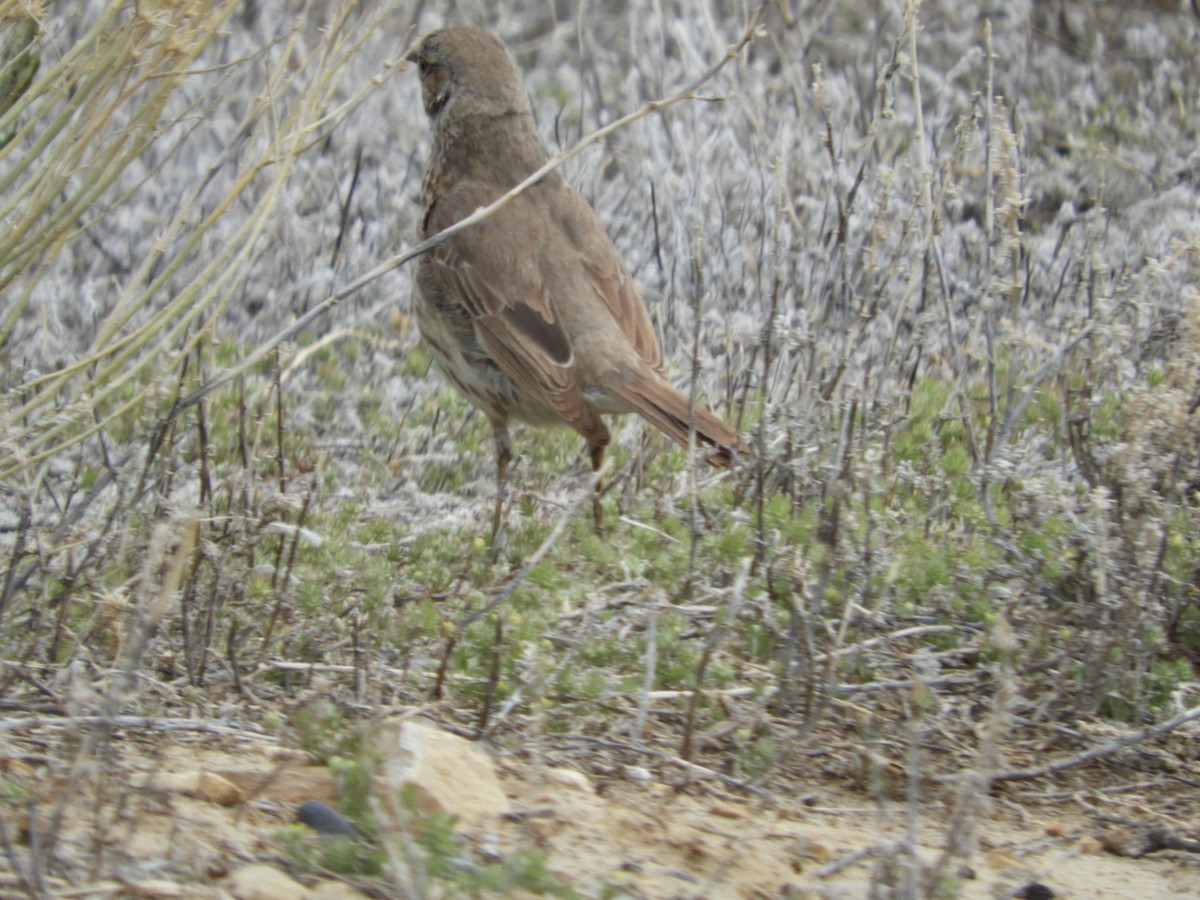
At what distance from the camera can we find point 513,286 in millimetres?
5684

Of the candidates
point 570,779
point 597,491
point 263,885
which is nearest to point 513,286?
point 597,491

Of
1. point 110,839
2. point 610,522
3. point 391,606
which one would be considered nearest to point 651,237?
point 610,522

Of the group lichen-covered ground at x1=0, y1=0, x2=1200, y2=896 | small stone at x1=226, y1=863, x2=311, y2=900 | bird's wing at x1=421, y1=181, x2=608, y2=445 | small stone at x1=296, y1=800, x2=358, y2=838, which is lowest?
small stone at x1=226, y1=863, x2=311, y2=900

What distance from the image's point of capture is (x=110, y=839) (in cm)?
269

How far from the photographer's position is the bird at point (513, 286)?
5422mm

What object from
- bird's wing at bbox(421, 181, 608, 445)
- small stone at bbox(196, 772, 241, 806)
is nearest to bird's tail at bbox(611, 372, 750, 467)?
bird's wing at bbox(421, 181, 608, 445)

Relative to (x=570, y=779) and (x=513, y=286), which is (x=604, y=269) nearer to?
(x=513, y=286)

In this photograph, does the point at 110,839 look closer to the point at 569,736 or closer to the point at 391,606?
the point at 569,736

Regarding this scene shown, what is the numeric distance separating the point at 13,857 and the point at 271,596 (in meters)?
1.94

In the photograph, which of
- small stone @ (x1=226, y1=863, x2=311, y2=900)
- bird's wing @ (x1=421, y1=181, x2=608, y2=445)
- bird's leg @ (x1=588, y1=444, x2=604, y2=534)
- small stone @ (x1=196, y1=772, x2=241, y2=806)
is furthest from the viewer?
bird's wing @ (x1=421, y1=181, x2=608, y2=445)

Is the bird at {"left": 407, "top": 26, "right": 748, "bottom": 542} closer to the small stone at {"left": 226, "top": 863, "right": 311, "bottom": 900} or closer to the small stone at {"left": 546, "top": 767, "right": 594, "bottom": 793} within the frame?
the small stone at {"left": 546, "top": 767, "right": 594, "bottom": 793}

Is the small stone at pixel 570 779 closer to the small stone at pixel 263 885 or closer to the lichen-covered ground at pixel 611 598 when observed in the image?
the lichen-covered ground at pixel 611 598

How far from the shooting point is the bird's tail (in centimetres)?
479

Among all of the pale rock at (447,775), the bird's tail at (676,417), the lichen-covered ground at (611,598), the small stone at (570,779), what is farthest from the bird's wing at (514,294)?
the pale rock at (447,775)
